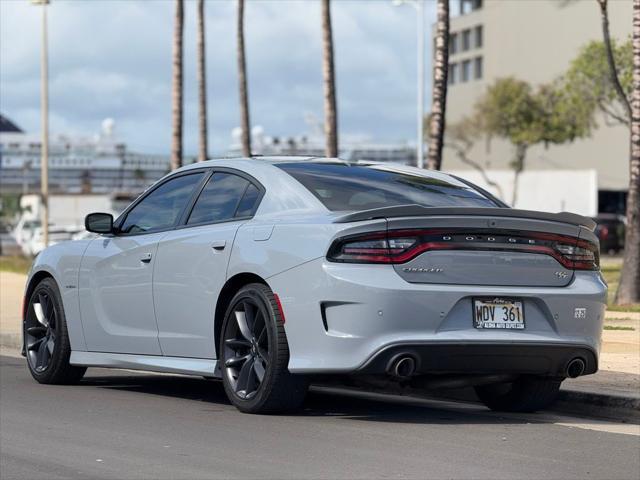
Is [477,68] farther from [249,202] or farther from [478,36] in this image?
[249,202]

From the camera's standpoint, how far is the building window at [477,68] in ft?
351

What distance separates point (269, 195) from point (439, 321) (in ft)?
5.07

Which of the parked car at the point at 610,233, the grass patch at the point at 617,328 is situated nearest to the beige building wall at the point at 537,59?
the parked car at the point at 610,233

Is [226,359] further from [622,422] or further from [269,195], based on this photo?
[622,422]

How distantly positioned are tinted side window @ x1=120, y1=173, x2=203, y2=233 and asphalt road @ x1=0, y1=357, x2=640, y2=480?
120 cm

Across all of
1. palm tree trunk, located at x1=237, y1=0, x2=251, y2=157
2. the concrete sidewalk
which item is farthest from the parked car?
the concrete sidewalk

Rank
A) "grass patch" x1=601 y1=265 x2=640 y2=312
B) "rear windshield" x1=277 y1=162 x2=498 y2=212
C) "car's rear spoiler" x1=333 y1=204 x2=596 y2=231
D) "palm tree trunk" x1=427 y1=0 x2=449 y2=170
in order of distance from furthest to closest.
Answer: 1. "palm tree trunk" x1=427 y1=0 x2=449 y2=170
2. "grass patch" x1=601 y1=265 x2=640 y2=312
3. "rear windshield" x1=277 y1=162 x2=498 y2=212
4. "car's rear spoiler" x1=333 y1=204 x2=596 y2=231

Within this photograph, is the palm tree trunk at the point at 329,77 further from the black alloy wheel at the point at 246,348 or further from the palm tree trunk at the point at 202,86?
the black alloy wheel at the point at 246,348

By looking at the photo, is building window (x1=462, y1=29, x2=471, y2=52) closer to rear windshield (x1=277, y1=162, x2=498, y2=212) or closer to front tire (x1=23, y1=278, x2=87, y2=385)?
front tire (x1=23, y1=278, x2=87, y2=385)

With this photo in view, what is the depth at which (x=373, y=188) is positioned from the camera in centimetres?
905

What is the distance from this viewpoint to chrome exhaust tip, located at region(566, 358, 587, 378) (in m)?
8.53

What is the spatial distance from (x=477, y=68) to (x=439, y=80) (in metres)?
81.6

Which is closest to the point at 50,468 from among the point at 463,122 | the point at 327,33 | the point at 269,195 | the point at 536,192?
the point at 269,195

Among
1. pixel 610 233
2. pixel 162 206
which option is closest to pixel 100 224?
pixel 162 206
